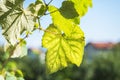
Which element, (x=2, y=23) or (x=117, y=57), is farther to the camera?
(x=117, y=57)

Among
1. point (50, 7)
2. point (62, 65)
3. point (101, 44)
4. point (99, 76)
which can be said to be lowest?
point (101, 44)

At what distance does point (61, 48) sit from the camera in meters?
1.33

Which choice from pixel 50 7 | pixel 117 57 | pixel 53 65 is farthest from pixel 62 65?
pixel 117 57

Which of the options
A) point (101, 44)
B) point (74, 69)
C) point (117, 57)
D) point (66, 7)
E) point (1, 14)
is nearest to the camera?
point (1, 14)

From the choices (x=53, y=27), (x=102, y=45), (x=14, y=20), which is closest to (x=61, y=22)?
(x=53, y=27)

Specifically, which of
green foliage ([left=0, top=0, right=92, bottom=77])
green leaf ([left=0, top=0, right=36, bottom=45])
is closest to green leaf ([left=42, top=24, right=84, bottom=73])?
green foliage ([left=0, top=0, right=92, bottom=77])

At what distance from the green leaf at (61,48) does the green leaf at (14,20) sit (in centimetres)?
24

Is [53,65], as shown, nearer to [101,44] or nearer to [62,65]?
[62,65]

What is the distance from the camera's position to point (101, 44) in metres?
42.0

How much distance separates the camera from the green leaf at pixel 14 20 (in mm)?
1009

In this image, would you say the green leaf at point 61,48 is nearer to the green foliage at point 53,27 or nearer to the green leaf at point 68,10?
the green foliage at point 53,27

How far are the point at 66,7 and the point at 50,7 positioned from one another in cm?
11

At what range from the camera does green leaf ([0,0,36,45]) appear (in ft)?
3.31

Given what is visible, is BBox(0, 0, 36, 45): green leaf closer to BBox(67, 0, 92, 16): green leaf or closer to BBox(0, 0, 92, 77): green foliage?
BBox(0, 0, 92, 77): green foliage
